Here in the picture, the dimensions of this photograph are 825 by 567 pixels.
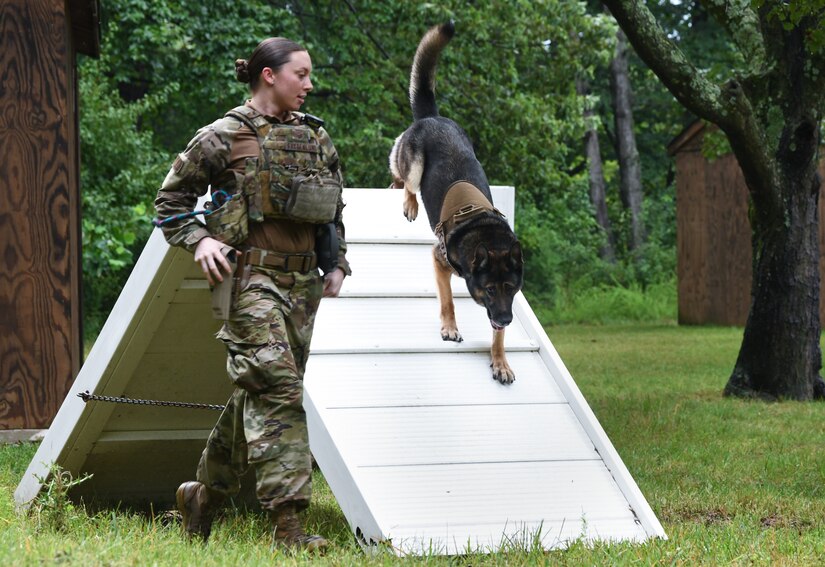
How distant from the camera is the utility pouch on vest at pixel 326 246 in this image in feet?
13.5

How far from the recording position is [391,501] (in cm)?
415

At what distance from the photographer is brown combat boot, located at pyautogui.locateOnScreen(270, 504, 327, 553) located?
3.87 metres

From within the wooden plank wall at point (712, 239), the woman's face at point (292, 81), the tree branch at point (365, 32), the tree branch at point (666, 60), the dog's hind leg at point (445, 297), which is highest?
the tree branch at point (365, 32)

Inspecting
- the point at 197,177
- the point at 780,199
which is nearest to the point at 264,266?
the point at 197,177

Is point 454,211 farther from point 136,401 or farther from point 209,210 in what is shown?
point 136,401

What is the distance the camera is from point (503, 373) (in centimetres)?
509

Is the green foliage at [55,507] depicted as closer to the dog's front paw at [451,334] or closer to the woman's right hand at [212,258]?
the woman's right hand at [212,258]

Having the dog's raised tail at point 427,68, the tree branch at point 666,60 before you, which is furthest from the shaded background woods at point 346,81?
the dog's raised tail at point 427,68

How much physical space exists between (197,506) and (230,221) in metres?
1.16

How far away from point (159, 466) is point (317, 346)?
1436 mm

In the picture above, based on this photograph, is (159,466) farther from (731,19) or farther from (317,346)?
(731,19)

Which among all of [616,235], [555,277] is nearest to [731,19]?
[555,277]

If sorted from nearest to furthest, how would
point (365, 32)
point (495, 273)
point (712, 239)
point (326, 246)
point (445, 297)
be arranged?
point (326, 246)
point (495, 273)
point (445, 297)
point (365, 32)
point (712, 239)

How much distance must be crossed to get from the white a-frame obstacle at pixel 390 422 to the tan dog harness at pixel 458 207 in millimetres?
485
